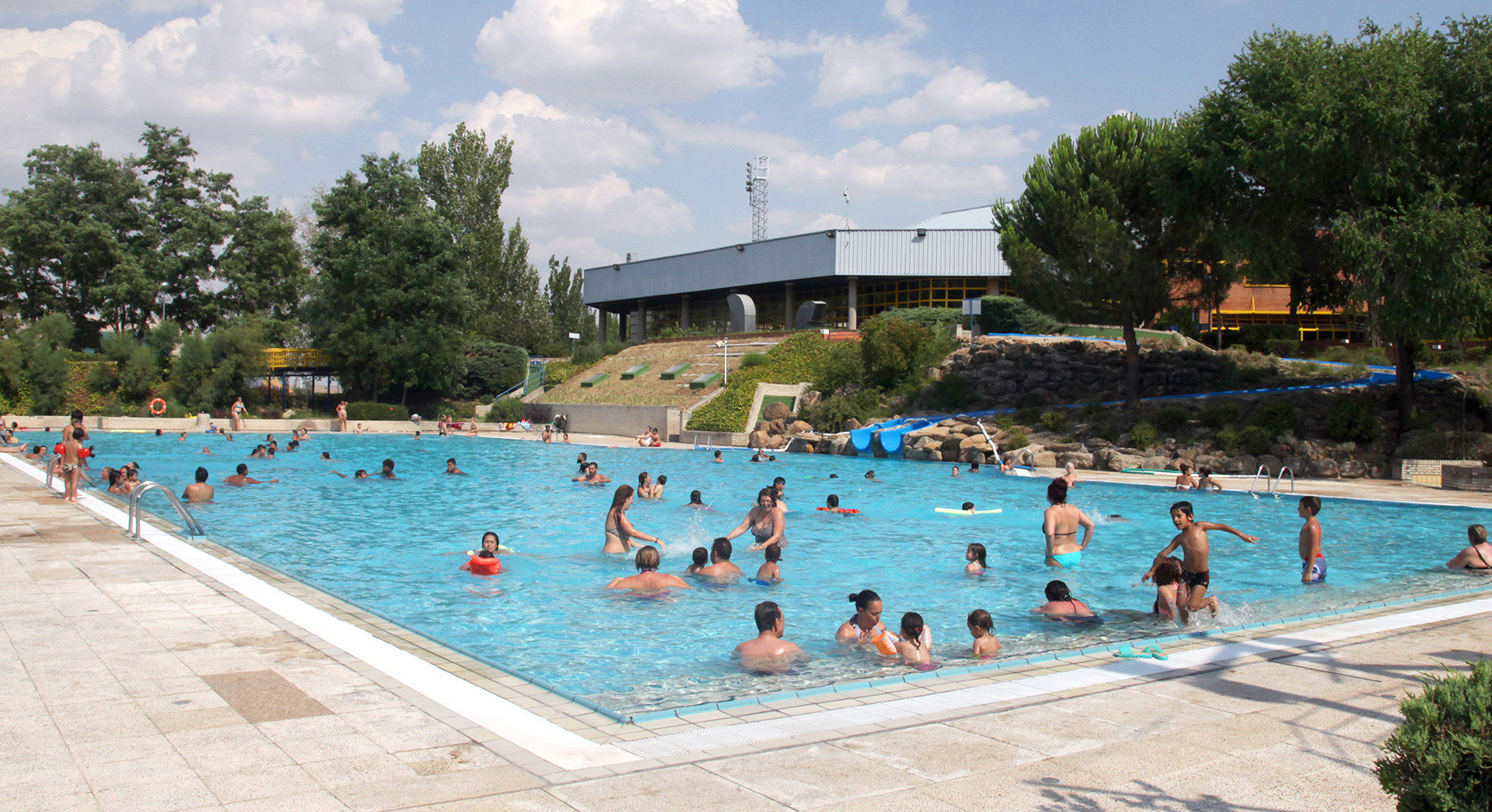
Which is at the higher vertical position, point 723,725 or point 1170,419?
point 1170,419

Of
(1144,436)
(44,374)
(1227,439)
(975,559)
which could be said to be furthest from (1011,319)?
(44,374)

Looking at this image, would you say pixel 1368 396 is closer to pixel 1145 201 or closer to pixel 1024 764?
pixel 1145 201

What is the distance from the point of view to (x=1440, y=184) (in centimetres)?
2247

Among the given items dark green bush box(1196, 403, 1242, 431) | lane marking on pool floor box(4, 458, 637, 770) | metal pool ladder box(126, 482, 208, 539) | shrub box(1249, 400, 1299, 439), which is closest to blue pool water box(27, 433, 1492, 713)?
metal pool ladder box(126, 482, 208, 539)

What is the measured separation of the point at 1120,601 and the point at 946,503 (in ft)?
30.9

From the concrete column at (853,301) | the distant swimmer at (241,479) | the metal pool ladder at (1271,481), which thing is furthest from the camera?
the concrete column at (853,301)

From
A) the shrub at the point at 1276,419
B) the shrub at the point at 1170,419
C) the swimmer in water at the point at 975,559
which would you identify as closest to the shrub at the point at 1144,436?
the shrub at the point at 1170,419

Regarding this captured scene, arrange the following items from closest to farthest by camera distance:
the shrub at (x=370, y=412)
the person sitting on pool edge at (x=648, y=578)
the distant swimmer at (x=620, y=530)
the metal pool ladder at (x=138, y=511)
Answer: the person sitting on pool edge at (x=648, y=578) → the metal pool ladder at (x=138, y=511) → the distant swimmer at (x=620, y=530) → the shrub at (x=370, y=412)

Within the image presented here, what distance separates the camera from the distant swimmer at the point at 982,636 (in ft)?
26.7

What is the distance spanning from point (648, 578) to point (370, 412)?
36.8 metres

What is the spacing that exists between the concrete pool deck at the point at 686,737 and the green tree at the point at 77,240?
51.8 meters

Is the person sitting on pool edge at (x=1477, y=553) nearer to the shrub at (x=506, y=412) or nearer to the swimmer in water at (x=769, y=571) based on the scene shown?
the swimmer in water at (x=769, y=571)

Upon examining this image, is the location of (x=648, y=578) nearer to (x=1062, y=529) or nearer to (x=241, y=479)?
(x=1062, y=529)

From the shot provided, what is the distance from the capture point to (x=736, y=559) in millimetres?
14297
